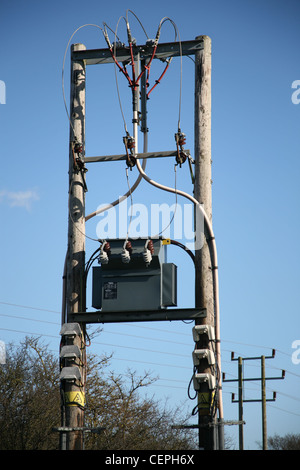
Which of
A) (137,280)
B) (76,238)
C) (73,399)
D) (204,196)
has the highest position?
Answer: (204,196)

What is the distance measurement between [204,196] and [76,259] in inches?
98.4

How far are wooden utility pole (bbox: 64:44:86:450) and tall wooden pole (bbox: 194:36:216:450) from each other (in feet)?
6.75

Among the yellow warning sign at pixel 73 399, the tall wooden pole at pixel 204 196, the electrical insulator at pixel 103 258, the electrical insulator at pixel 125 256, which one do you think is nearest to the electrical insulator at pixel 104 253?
the electrical insulator at pixel 103 258

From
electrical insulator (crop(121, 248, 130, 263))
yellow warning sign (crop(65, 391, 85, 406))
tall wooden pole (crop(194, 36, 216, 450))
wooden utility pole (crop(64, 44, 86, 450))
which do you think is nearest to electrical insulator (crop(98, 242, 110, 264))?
electrical insulator (crop(121, 248, 130, 263))

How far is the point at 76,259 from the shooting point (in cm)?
1527

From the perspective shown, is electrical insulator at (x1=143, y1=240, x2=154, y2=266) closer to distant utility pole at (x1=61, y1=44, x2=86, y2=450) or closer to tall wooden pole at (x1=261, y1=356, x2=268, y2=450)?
distant utility pole at (x1=61, y1=44, x2=86, y2=450)

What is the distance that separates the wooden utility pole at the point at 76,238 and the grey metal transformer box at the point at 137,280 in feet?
1.86

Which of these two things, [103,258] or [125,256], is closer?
[125,256]

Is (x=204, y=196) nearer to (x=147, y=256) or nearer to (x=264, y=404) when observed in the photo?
(x=147, y=256)

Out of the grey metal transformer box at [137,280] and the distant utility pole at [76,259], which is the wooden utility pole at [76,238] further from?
the grey metal transformer box at [137,280]

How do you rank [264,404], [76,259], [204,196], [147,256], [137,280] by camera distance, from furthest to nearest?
[264,404] < [76,259] < [204,196] < [137,280] < [147,256]

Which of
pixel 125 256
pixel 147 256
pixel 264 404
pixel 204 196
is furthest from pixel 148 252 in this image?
pixel 264 404
